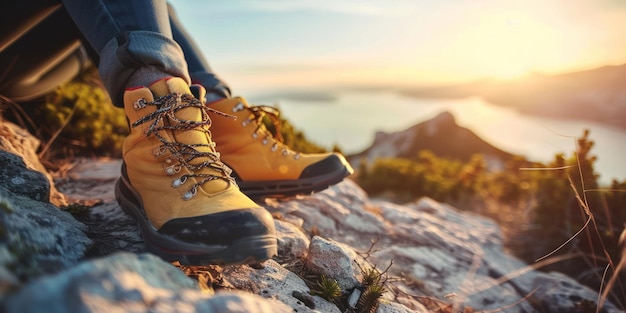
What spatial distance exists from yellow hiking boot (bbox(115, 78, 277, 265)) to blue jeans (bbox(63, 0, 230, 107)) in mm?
121

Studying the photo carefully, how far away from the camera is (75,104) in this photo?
353cm

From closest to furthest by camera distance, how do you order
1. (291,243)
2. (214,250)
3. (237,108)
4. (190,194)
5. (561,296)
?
(214,250)
(190,194)
(291,243)
(237,108)
(561,296)

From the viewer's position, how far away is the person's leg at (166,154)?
146cm

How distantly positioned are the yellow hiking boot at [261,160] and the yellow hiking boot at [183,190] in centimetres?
62

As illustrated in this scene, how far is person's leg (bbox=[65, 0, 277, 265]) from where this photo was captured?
1.46 m

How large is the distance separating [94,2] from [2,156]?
31.2 inches

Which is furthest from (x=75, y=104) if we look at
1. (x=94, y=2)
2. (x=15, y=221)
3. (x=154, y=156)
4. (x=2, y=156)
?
(x=15, y=221)

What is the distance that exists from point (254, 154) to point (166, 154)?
0.82 meters

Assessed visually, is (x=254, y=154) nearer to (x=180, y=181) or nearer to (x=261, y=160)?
(x=261, y=160)

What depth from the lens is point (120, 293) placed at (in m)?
0.87

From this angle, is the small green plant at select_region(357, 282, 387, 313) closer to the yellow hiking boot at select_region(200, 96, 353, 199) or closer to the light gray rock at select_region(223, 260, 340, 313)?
the light gray rock at select_region(223, 260, 340, 313)

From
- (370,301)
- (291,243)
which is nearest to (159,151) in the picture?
(291,243)

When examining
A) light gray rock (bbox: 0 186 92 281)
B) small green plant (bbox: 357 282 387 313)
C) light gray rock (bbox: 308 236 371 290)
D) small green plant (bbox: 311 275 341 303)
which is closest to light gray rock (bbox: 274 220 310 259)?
light gray rock (bbox: 308 236 371 290)

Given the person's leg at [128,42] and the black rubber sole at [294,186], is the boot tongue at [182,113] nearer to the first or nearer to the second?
the person's leg at [128,42]
